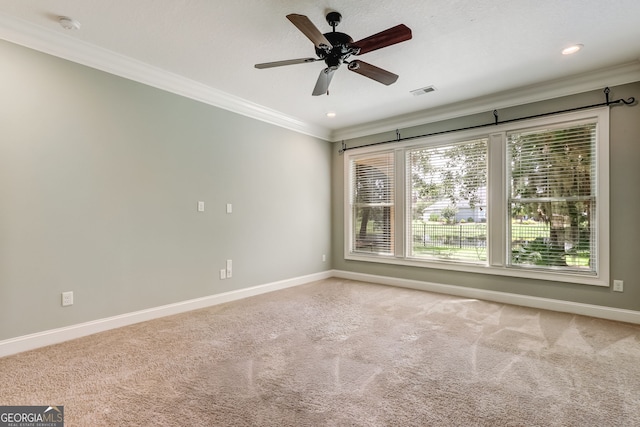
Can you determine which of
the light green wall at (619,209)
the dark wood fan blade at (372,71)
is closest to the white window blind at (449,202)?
the light green wall at (619,209)

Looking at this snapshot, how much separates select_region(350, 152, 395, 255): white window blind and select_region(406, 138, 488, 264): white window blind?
37 centimetres

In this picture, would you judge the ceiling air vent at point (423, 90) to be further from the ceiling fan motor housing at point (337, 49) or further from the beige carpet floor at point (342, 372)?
the beige carpet floor at point (342, 372)

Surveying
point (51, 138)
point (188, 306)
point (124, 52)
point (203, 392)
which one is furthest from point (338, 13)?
point (188, 306)

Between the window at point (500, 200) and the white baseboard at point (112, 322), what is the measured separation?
7.61 ft

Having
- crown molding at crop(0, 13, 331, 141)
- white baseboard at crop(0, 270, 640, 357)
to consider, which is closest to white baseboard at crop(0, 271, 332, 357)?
Answer: white baseboard at crop(0, 270, 640, 357)

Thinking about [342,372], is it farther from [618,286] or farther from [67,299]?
[618,286]

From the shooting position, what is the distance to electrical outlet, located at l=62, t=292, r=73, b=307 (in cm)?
276

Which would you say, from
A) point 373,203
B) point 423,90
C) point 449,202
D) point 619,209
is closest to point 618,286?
point 619,209

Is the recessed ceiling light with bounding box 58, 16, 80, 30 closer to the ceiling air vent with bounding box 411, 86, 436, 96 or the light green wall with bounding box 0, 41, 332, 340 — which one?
the light green wall with bounding box 0, 41, 332, 340

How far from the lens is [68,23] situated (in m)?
2.50

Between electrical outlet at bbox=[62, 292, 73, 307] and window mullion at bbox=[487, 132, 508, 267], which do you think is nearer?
electrical outlet at bbox=[62, 292, 73, 307]

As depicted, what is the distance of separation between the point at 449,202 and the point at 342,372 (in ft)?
10.6

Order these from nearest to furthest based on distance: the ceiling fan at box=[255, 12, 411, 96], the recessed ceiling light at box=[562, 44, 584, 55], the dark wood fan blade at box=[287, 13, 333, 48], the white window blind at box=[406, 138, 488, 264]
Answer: the dark wood fan blade at box=[287, 13, 333, 48]
the ceiling fan at box=[255, 12, 411, 96]
the recessed ceiling light at box=[562, 44, 584, 55]
the white window blind at box=[406, 138, 488, 264]

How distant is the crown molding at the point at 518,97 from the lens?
330 cm
